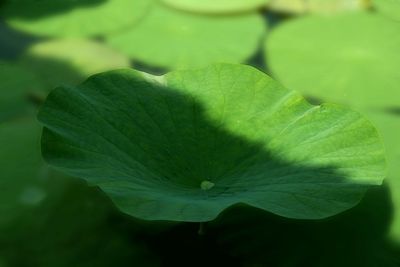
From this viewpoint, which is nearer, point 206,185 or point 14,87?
point 206,185

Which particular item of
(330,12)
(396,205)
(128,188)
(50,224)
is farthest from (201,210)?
(330,12)

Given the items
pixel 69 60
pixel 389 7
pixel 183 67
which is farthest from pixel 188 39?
pixel 389 7

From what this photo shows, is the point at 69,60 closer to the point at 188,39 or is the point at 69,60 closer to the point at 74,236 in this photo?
the point at 188,39

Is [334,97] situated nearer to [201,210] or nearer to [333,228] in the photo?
[333,228]

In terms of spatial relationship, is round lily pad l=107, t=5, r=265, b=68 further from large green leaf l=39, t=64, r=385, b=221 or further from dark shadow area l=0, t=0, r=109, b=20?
large green leaf l=39, t=64, r=385, b=221

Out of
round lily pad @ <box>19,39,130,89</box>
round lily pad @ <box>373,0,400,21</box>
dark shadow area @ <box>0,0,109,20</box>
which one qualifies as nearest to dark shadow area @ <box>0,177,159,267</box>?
round lily pad @ <box>19,39,130,89</box>

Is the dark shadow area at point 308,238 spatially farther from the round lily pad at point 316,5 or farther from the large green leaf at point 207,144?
the round lily pad at point 316,5

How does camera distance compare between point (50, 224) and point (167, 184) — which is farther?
point (50, 224)

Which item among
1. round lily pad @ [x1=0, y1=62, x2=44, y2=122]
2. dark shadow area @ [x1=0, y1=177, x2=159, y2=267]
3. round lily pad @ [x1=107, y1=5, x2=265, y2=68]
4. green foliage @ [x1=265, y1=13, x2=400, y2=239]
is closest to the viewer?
dark shadow area @ [x1=0, y1=177, x2=159, y2=267]
